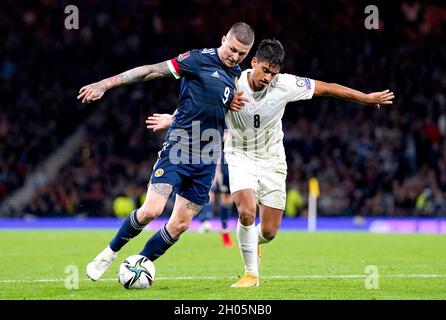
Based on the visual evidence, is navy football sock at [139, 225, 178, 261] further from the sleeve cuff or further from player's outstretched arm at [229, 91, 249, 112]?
the sleeve cuff

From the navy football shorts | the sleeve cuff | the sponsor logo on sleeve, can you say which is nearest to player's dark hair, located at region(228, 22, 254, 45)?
the sleeve cuff

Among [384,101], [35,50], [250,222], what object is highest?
[35,50]

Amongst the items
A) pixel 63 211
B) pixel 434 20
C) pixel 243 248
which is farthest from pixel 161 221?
pixel 243 248

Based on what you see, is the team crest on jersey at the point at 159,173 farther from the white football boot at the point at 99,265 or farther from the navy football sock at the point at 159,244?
the white football boot at the point at 99,265

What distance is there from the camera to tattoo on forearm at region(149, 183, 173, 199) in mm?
8664

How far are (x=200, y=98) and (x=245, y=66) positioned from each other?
1804cm

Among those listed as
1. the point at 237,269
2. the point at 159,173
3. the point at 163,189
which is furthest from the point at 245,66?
the point at 163,189

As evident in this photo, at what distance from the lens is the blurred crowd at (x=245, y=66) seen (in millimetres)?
26672

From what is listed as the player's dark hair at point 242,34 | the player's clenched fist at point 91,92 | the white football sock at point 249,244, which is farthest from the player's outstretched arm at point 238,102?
the player's clenched fist at point 91,92

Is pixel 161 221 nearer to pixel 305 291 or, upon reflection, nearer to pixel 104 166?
pixel 104 166

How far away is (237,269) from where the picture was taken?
1147cm

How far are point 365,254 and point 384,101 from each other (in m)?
6.13

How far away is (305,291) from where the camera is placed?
8.55m

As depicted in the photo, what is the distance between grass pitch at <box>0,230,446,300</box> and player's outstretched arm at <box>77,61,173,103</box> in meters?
1.88
